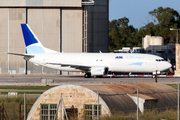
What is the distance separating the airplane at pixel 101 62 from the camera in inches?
2069

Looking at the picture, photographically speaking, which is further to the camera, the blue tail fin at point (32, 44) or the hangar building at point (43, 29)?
the hangar building at point (43, 29)

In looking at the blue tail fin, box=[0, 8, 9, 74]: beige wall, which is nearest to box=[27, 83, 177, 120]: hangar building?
the blue tail fin

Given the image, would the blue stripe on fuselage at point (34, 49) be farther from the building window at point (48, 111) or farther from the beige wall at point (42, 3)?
the building window at point (48, 111)

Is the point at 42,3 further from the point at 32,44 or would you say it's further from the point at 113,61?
the point at 113,61

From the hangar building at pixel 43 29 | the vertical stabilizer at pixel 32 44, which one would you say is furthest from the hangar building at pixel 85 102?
the hangar building at pixel 43 29

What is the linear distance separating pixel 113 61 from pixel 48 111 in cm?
3591

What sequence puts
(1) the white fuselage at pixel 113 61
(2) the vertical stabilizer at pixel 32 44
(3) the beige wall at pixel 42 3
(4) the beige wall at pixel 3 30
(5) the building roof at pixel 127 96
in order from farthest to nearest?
(4) the beige wall at pixel 3 30 < (3) the beige wall at pixel 42 3 < (2) the vertical stabilizer at pixel 32 44 < (1) the white fuselage at pixel 113 61 < (5) the building roof at pixel 127 96

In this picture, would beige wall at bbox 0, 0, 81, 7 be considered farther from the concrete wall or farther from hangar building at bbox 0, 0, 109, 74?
the concrete wall

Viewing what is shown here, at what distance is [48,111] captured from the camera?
18.7m

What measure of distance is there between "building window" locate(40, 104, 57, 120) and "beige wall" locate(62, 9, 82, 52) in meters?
48.7

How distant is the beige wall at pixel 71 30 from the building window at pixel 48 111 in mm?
48698

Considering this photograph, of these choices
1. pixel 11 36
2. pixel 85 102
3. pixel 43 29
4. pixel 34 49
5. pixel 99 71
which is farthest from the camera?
pixel 43 29

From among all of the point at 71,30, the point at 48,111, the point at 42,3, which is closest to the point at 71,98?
the point at 48,111

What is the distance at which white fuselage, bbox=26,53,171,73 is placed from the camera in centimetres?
5247
